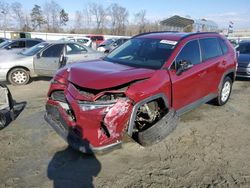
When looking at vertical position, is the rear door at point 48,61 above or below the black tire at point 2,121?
above

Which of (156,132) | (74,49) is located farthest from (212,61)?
(74,49)

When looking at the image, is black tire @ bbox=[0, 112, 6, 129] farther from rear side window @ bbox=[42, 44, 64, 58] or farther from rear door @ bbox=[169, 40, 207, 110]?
rear side window @ bbox=[42, 44, 64, 58]

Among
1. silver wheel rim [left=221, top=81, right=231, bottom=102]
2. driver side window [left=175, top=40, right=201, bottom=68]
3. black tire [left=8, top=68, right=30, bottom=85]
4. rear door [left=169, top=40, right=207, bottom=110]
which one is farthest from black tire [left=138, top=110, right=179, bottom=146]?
black tire [left=8, top=68, right=30, bottom=85]

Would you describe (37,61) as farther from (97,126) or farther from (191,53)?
(97,126)

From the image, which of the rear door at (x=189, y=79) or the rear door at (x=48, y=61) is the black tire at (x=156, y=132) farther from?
the rear door at (x=48, y=61)

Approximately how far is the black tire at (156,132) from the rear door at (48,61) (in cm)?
628

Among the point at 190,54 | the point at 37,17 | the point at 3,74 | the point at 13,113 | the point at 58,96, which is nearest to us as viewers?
the point at 58,96

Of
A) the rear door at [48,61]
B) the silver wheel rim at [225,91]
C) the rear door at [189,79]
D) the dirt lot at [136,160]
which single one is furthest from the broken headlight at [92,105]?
the rear door at [48,61]

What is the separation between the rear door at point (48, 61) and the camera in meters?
9.79

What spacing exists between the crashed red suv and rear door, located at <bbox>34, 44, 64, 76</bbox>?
183 inches

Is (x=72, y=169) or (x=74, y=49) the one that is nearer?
(x=72, y=169)

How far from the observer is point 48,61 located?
32.2 ft

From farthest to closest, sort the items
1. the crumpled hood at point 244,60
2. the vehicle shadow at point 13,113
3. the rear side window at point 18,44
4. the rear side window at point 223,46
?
the rear side window at point 18,44, the crumpled hood at point 244,60, the rear side window at point 223,46, the vehicle shadow at point 13,113

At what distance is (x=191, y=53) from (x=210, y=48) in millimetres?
925
